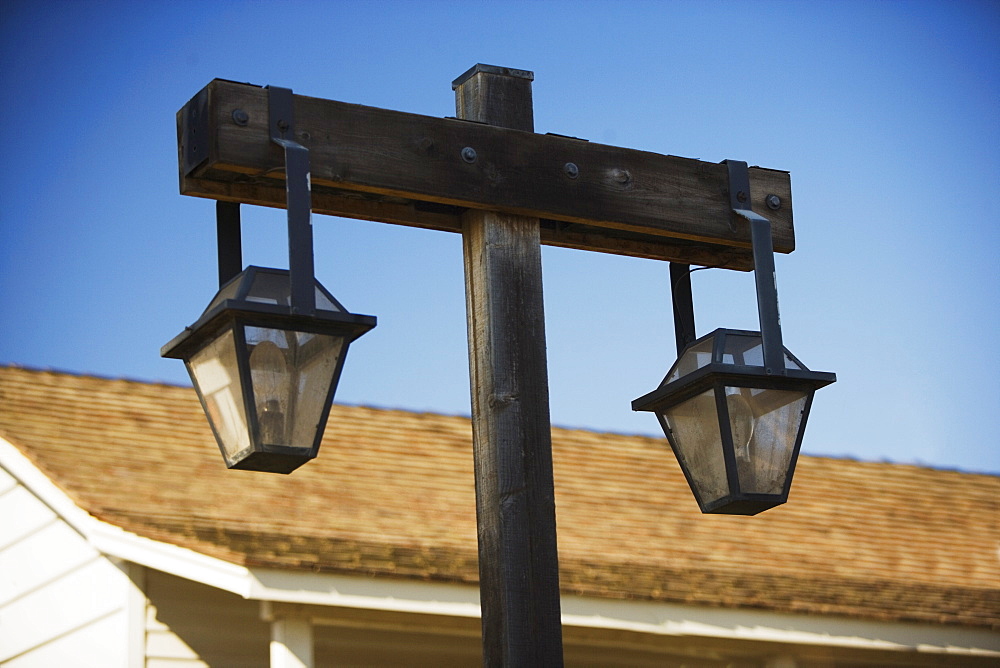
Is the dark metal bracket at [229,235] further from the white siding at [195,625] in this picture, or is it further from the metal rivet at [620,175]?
the white siding at [195,625]

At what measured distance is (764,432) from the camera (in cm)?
390

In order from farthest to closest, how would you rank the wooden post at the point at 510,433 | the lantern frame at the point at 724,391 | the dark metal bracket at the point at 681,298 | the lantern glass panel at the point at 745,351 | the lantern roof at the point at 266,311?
the dark metal bracket at the point at 681,298, the lantern glass panel at the point at 745,351, the lantern frame at the point at 724,391, the wooden post at the point at 510,433, the lantern roof at the point at 266,311

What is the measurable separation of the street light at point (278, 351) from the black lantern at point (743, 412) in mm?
1001

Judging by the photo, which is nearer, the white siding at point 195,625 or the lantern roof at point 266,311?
the lantern roof at point 266,311

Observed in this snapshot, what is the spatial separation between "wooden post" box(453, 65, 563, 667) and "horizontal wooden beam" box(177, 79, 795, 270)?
0.08 m

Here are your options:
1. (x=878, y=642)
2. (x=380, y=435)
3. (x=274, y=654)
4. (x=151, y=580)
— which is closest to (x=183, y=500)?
(x=151, y=580)

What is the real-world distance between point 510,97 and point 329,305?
37.3 inches

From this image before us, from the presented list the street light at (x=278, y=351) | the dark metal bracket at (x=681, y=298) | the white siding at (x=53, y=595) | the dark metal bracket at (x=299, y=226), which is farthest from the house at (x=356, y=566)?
the dark metal bracket at (x=299, y=226)

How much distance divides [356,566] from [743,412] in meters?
3.80

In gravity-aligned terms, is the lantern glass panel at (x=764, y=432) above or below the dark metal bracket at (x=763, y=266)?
below

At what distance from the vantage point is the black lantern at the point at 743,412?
3.86 meters

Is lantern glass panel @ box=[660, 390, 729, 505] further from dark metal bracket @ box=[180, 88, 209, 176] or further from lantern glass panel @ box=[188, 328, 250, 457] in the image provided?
dark metal bracket @ box=[180, 88, 209, 176]

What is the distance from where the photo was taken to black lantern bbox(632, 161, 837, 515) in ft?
12.7

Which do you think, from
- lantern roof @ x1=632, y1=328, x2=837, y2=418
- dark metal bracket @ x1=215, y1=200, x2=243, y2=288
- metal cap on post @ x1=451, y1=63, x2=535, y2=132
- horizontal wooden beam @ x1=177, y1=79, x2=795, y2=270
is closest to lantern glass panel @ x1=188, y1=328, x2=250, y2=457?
dark metal bracket @ x1=215, y1=200, x2=243, y2=288
